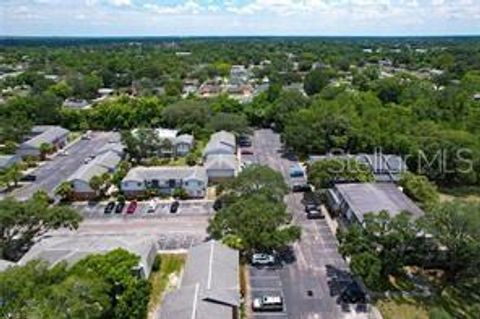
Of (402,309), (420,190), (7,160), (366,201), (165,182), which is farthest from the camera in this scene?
(7,160)

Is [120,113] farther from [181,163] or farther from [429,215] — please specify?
[429,215]

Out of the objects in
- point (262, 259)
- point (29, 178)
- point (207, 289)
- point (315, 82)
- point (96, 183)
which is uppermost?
point (315, 82)

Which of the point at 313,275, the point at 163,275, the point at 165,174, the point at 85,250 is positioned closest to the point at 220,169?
the point at 165,174

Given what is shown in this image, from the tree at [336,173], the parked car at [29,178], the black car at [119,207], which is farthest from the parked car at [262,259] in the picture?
the parked car at [29,178]

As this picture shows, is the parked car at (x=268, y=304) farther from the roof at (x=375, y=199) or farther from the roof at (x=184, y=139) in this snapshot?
the roof at (x=184, y=139)

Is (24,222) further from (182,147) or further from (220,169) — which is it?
(182,147)

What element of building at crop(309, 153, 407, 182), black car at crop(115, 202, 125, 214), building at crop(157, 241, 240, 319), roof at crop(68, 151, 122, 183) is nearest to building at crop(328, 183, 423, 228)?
building at crop(309, 153, 407, 182)

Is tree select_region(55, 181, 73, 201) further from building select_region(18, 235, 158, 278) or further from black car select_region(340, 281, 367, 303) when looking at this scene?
black car select_region(340, 281, 367, 303)
